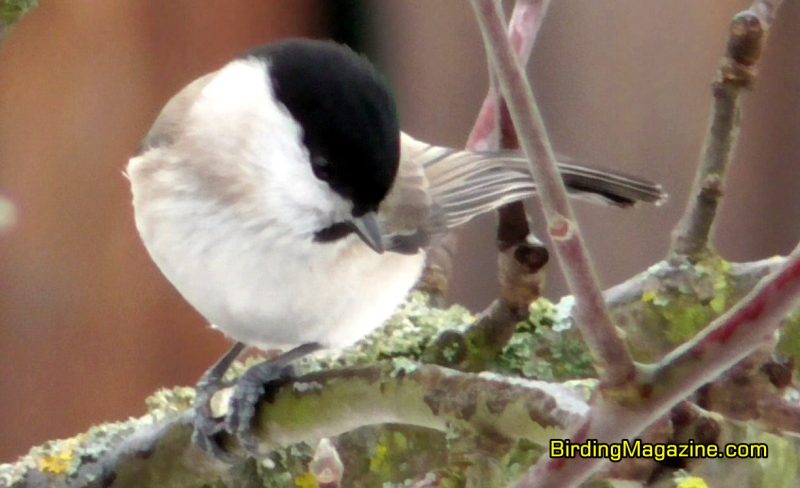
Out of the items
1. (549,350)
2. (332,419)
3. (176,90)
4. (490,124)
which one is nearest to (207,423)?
(332,419)

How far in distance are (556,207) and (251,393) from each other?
361 mm

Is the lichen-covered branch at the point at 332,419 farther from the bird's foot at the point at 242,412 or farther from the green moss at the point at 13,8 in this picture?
the green moss at the point at 13,8

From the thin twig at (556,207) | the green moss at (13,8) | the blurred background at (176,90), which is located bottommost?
the thin twig at (556,207)

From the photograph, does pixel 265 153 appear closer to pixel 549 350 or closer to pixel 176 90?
pixel 549 350

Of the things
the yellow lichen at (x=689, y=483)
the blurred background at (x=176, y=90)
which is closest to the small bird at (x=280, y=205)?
the yellow lichen at (x=689, y=483)

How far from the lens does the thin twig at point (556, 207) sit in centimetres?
29

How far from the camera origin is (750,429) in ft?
1.53

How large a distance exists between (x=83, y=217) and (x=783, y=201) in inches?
39.2

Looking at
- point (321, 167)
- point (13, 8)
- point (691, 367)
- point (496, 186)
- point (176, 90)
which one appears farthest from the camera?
point (176, 90)

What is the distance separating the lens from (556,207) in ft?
0.99

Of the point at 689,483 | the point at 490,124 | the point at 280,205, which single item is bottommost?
the point at 689,483

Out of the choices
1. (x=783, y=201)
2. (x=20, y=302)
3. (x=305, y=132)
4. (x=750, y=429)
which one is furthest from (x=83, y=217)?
(x=750, y=429)

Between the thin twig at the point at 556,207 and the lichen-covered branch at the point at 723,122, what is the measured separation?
0.69 ft

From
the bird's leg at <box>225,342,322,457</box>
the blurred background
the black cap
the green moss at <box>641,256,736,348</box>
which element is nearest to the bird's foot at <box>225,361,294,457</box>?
the bird's leg at <box>225,342,322,457</box>
